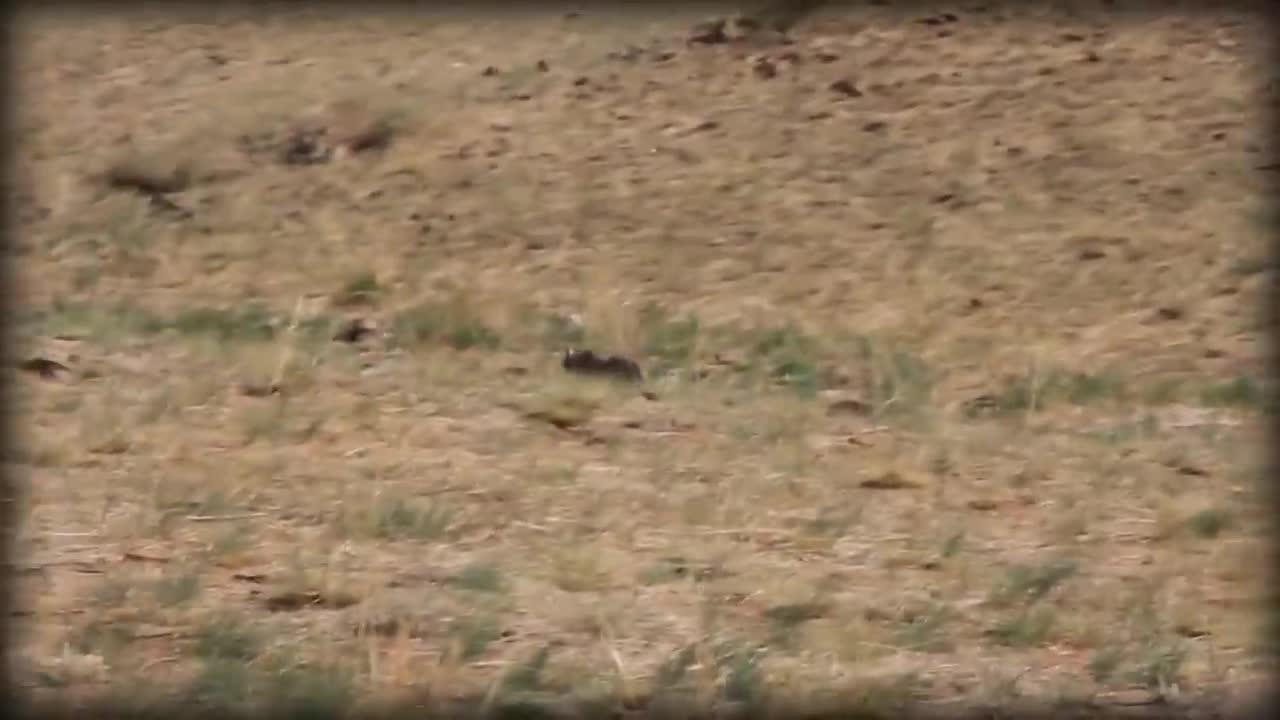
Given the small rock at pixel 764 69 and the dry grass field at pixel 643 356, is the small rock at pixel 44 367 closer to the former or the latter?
the dry grass field at pixel 643 356

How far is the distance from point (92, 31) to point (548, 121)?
20.0 feet

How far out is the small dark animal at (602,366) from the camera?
9.86m

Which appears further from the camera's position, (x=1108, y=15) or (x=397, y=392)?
(x=1108, y=15)

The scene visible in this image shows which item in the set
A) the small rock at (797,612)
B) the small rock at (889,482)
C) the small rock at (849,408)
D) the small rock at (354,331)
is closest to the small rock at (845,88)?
the small rock at (354,331)

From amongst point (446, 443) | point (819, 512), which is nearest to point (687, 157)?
point (446, 443)

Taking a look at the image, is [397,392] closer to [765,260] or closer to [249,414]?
[249,414]

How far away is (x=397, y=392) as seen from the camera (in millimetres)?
9516

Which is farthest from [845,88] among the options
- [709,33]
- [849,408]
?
[849,408]

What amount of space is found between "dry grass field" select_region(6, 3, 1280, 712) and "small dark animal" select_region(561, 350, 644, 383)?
0.20 metres

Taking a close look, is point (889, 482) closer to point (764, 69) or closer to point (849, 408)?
point (849, 408)

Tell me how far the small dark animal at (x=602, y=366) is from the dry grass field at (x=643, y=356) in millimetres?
202

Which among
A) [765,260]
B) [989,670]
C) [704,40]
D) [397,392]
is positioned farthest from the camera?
[704,40]

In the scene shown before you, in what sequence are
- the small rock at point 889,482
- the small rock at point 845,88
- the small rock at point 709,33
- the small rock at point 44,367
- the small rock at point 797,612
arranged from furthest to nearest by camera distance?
1. the small rock at point 709,33
2. the small rock at point 845,88
3. the small rock at point 44,367
4. the small rock at point 889,482
5. the small rock at point 797,612

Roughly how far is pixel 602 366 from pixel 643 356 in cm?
64
